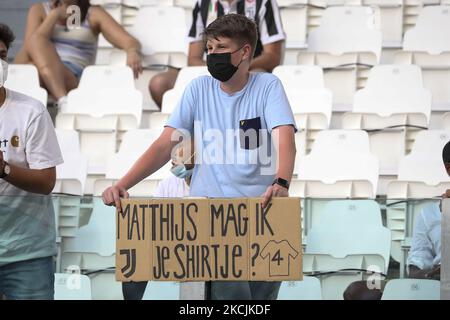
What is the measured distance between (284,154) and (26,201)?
983mm

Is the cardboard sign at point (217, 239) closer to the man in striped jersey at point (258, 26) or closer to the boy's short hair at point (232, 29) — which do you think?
the boy's short hair at point (232, 29)

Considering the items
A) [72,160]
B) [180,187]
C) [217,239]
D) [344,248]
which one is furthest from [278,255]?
[72,160]

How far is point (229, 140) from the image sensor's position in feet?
13.7

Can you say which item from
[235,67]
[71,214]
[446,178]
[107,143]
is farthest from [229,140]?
[107,143]

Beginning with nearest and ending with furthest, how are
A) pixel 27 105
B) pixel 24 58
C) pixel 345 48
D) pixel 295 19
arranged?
pixel 27 105, pixel 24 58, pixel 345 48, pixel 295 19

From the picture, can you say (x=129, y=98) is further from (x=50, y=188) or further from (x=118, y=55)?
(x=50, y=188)

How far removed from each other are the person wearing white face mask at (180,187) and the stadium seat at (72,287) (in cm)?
20

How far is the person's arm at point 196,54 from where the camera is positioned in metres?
7.90

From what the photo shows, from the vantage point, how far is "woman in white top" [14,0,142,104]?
26.0 ft

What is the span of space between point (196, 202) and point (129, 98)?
159 inches

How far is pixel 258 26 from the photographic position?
25.1 ft

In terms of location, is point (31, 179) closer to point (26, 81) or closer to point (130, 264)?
point (130, 264)

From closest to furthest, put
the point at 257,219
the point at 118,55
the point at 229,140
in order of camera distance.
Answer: the point at 257,219
the point at 229,140
the point at 118,55

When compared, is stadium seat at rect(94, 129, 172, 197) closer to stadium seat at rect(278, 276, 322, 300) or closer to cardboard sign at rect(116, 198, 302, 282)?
stadium seat at rect(278, 276, 322, 300)
